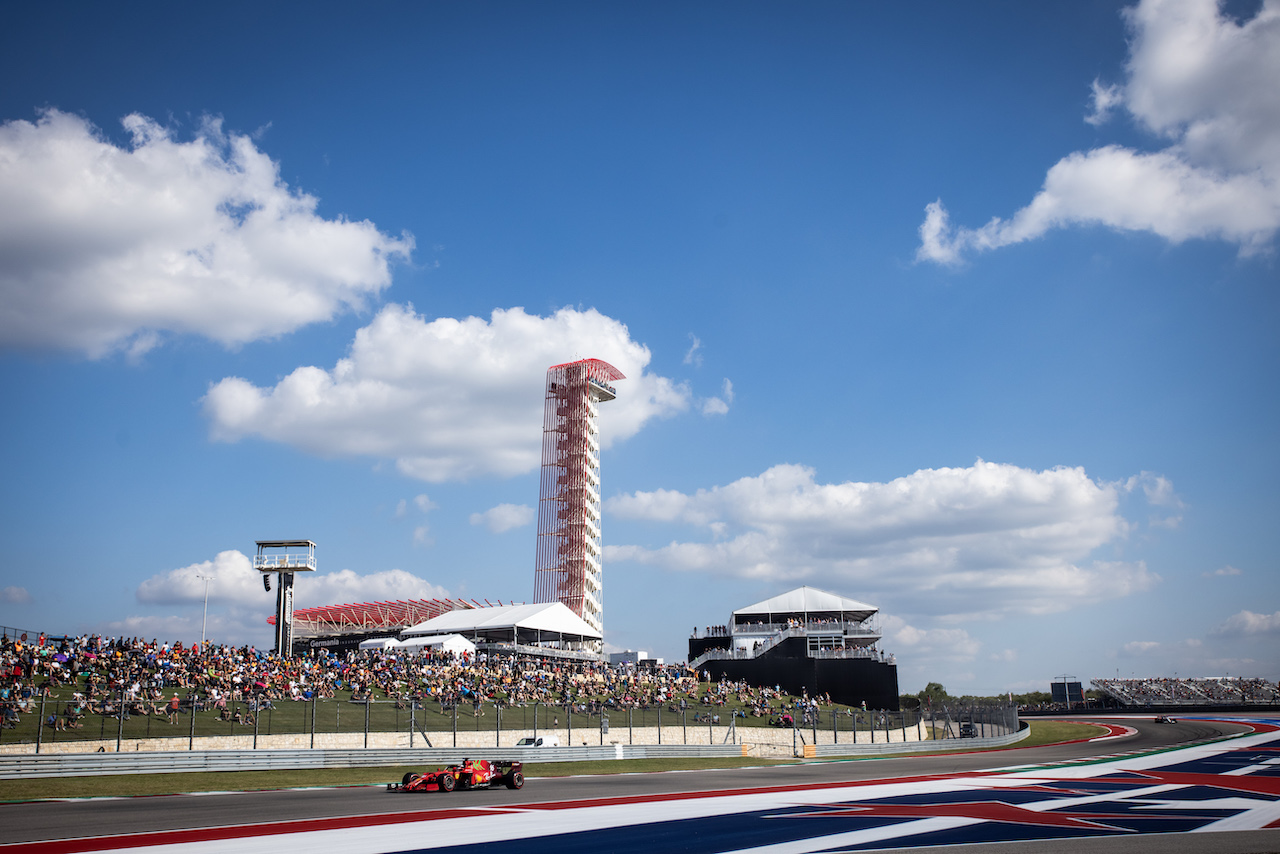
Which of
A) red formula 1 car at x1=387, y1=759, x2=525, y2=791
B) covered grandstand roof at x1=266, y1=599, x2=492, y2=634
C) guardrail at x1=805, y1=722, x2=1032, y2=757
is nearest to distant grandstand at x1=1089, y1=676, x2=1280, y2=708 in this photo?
guardrail at x1=805, y1=722, x2=1032, y2=757

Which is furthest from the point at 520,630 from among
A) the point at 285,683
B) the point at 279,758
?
the point at 279,758

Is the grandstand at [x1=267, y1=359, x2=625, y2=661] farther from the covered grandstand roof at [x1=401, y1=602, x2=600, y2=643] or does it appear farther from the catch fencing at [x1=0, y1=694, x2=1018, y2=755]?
the catch fencing at [x1=0, y1=694, x2=1018, y2=755]

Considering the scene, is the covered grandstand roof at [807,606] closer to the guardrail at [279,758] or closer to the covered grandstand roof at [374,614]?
the covered grandstand roof at [374,614]

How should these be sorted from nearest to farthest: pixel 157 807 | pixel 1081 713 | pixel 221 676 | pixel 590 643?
pixel 157 807 → pixel 221 676 → pixel 590 643 → pixel 1081 713

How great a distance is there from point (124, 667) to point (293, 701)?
6.16 metres

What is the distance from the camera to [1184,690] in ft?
341

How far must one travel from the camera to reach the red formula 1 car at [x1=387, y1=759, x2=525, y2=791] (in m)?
21.8

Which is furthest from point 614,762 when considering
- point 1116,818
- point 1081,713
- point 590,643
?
point 1081,713

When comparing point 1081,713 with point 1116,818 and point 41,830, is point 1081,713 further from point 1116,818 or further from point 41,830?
point 41,830

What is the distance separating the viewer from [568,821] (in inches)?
635

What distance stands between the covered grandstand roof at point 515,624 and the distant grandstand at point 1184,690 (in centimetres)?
7102

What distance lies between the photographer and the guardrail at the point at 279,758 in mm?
22047

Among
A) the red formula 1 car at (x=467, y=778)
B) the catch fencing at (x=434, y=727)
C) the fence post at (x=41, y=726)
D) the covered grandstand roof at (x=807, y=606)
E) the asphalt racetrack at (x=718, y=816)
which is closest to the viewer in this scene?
the asphalt racetrack at (x=718, y=816)

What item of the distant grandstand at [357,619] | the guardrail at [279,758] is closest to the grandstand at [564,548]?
the distant grandstand at [357,619]
